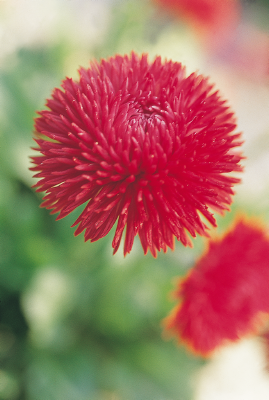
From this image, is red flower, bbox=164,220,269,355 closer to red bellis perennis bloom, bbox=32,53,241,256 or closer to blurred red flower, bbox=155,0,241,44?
red bellis perennis bloom, bbox=32,53,241,256

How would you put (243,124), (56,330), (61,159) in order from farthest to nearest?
(243,124) < (56,330) < (61,159)

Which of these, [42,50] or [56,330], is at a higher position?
[42,50]

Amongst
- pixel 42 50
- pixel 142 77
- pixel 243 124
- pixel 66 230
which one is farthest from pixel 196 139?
pixel 42 50

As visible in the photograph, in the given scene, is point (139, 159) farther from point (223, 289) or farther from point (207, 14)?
point (207, 14)

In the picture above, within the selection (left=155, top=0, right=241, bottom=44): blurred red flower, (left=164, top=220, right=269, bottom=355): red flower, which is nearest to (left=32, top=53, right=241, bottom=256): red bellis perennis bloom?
(left=164, top=220, right=269, bottom=355): red flower

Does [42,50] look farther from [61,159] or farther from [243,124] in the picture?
[61,159]

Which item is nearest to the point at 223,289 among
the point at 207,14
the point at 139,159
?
the point at 139,159
